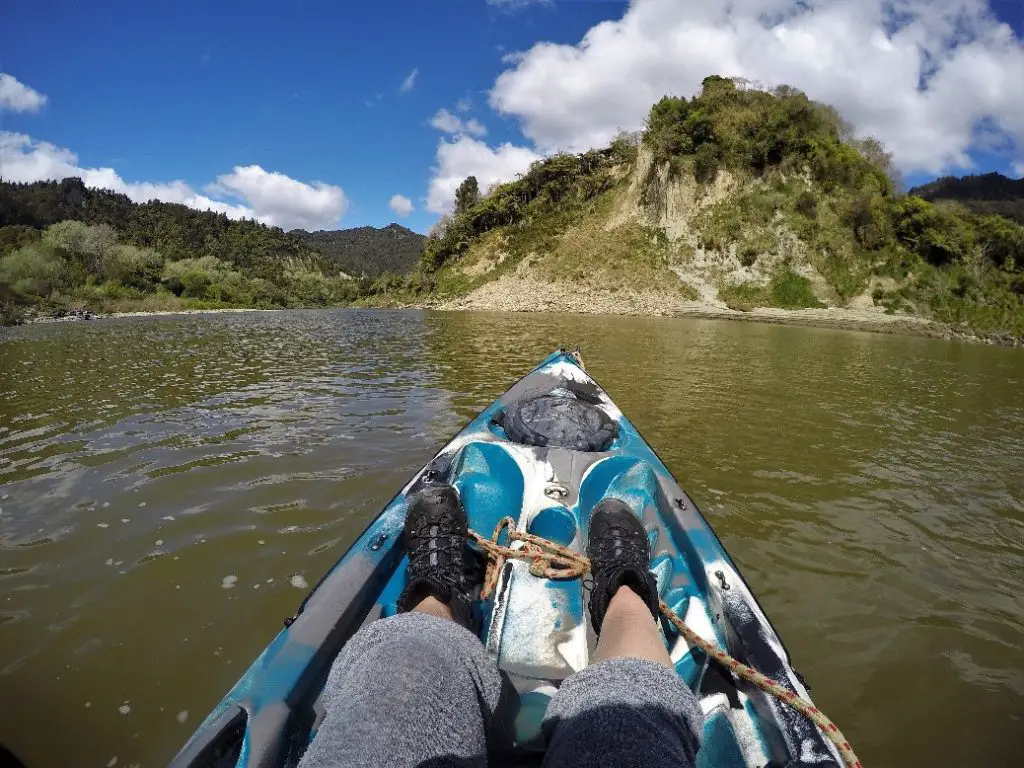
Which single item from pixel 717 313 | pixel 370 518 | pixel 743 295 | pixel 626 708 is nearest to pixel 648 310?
pixel 717 313

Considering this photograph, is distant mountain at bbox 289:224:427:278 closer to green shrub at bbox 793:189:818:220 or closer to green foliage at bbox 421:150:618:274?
green foliage at bbox 421:150:618:274

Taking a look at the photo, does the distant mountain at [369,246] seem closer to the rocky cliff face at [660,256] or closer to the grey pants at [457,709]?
the rocky cliff face at [660,256]

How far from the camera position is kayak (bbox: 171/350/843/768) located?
150 centimetres

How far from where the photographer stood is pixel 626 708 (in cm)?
134

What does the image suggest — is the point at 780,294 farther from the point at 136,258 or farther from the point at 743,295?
the point at 136,258

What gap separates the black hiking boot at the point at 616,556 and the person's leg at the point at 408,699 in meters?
0.74

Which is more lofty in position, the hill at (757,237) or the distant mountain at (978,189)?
the distant mountain at (978,189)

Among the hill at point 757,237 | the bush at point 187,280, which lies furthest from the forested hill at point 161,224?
the hill at point 757,237

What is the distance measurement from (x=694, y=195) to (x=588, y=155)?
15800mm

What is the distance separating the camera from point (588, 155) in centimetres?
4656

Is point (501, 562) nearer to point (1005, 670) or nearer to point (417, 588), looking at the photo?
point (417, 588)

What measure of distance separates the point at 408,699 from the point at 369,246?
19179cm

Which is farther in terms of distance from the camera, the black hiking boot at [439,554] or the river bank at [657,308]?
the river bank at [657,308]

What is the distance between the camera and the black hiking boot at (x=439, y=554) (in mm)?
2113
